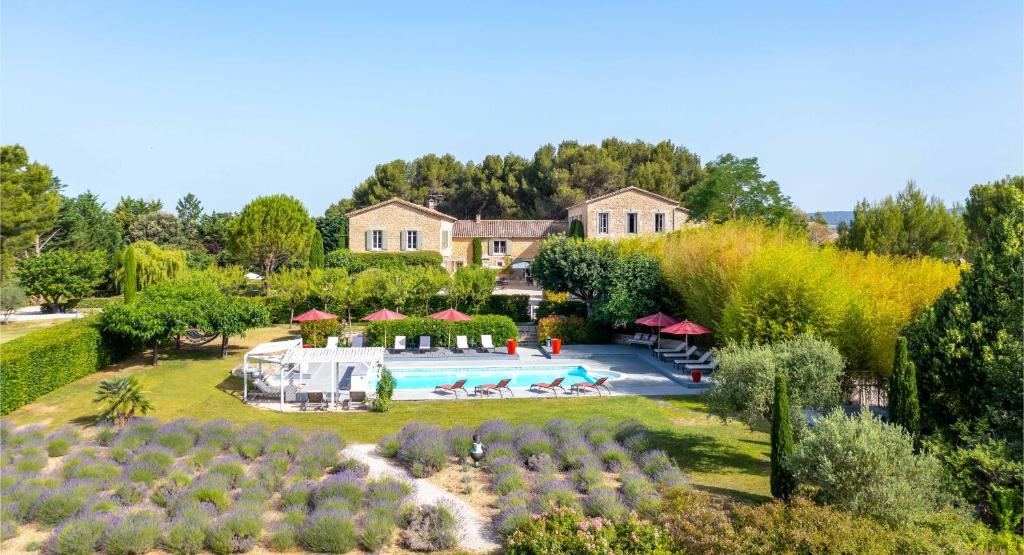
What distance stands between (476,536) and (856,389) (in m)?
13.3

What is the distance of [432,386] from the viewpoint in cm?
2358

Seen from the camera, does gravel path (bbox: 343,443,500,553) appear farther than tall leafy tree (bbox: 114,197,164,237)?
No

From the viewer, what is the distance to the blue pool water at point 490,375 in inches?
950

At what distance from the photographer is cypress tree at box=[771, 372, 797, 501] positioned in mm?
11266

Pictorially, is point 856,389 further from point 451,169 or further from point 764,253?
point 451,169

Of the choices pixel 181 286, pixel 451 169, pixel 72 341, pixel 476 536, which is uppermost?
pixel 451 169

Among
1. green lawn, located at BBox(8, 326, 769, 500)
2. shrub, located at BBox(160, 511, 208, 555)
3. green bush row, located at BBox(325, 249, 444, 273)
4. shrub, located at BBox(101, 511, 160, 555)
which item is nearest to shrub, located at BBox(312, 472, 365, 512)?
shrub, located at BBox(160, 511, 208, 555)

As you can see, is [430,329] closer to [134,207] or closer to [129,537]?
[129,537]

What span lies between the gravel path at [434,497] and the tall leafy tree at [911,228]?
3104 cm

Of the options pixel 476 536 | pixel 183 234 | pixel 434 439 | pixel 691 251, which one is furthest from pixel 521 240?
A: pixel 476 536

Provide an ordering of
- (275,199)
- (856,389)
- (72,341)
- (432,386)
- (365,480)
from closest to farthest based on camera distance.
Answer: (365,480) → (856,389) → (72,341) → (432,386) → (275,199)

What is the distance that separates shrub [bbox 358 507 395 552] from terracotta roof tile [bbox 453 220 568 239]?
160 ft

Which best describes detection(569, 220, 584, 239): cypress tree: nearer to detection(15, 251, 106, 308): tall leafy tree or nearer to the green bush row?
the green bush row

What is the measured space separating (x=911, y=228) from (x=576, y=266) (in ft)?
64.5
